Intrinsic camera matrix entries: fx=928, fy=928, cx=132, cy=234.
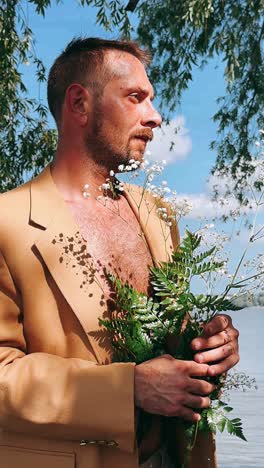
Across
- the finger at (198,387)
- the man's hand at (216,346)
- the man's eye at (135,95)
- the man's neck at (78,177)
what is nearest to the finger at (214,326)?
the man's hand at (216,346)

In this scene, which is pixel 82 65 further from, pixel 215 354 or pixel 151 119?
pixel 215 354

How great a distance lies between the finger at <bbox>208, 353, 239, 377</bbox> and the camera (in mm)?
2289

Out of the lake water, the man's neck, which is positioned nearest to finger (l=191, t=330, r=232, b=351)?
the man's neck

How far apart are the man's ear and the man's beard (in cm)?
2

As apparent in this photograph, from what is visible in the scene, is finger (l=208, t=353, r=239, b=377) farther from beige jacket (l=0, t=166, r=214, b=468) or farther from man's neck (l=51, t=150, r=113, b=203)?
man's neck (l=51, t=150, r=113, b=203)

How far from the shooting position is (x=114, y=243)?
257 centimetres

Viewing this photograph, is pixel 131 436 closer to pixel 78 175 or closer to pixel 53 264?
pixel 53 264

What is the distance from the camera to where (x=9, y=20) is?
26.0 feet

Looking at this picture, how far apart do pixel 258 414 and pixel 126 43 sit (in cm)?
1629

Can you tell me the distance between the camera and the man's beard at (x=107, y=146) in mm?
2564

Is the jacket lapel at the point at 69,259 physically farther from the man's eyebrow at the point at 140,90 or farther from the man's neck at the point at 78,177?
the man's eyebrow at the point at 140,90

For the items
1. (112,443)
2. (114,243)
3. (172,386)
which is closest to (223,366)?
(172,386)

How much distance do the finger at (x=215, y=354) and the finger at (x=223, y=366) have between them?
0.04 ft

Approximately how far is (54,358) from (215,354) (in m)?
0.41
